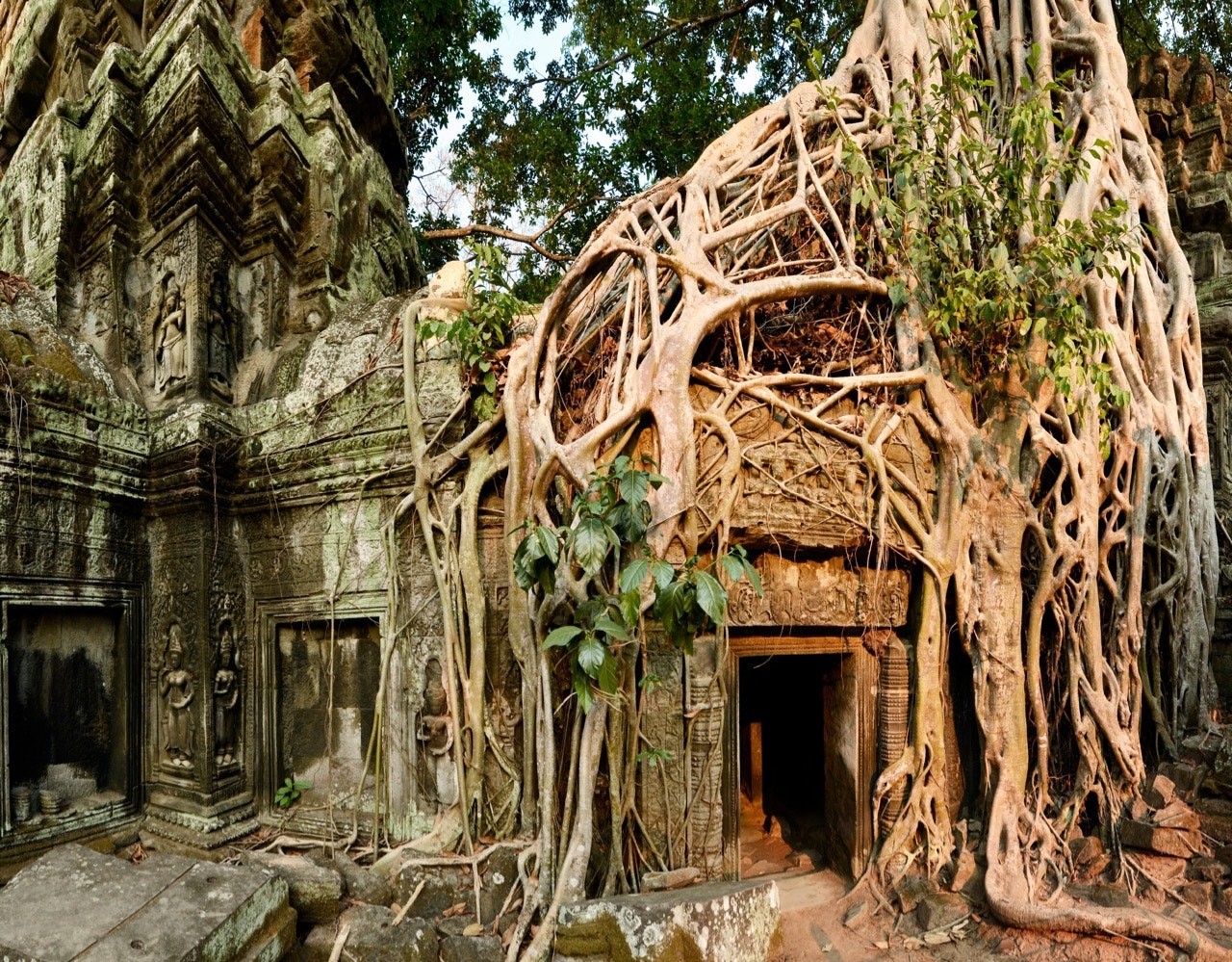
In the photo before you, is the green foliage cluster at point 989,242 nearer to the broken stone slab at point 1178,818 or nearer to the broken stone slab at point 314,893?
the broken stone slab at point 1178,818

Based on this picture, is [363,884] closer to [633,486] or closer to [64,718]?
[64,718]

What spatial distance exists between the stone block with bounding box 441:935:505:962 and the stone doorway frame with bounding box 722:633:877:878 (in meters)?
1.16

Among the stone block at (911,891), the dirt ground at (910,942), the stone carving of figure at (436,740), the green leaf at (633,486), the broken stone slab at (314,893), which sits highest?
the green leaf at (633,486)

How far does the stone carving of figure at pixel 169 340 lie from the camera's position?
5031mm

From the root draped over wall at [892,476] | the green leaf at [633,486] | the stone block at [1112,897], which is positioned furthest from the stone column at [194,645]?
the stone block at [1112,897]

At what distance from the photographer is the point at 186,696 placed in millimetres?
4383

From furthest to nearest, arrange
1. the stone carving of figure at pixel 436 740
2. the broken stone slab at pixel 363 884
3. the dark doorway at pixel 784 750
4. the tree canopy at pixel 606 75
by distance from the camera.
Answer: the tree canopy at pixel 606 75, the dark doorway at pixel 784 750, the stone carving of figure at pixel 436 740, the broken stone slab at pixel 363 884

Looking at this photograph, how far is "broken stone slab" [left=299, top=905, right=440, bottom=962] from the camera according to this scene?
307cm

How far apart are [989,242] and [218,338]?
4.91 meters

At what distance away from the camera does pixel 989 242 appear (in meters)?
3.97

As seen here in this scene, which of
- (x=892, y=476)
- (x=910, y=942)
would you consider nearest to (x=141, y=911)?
(x=910, y=942)

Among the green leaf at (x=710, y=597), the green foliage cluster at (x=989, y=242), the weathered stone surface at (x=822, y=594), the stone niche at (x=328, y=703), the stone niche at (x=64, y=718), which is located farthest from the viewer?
the stone niche at (x=328, y=703)

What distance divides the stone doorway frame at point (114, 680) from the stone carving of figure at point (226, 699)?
57 cm

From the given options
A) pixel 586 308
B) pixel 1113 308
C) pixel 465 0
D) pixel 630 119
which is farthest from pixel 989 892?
pixel 465 0
